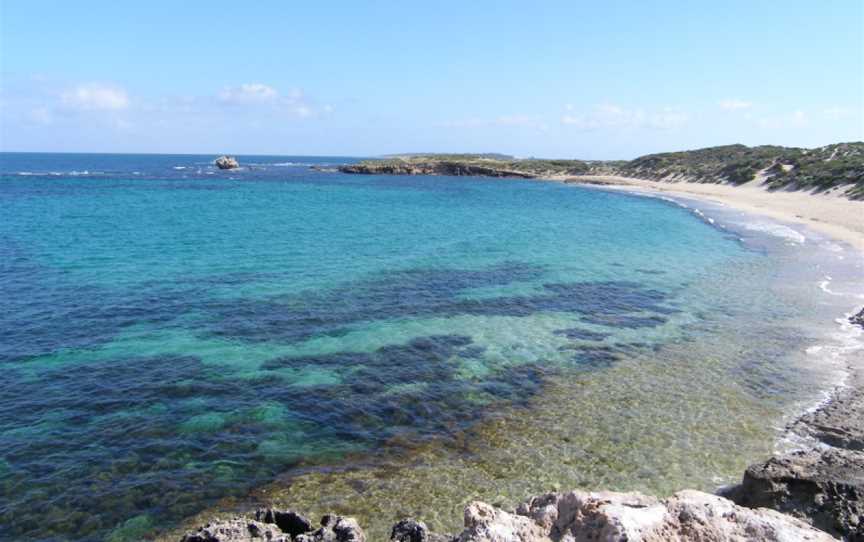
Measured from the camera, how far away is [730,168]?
300ft

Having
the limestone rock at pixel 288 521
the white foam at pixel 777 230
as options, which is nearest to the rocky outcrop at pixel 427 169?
the white foam at pixel 777 230

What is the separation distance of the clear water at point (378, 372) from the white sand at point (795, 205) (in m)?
9.27

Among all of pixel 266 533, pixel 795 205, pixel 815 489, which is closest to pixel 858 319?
pixel 815 489

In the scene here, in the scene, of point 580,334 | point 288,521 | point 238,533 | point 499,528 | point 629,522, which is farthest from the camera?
point 580,334

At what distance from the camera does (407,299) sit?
80.1 ft

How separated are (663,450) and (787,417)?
160 inches

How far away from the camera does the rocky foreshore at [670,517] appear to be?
18.7ft

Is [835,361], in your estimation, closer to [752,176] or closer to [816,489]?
[816,489]

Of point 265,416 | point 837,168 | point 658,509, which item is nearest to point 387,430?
point 265,416

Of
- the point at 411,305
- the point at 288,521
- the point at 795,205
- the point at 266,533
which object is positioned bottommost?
the point at 411,305

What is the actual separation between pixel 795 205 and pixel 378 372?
192 feet

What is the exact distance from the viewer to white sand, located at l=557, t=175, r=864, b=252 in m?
42.8

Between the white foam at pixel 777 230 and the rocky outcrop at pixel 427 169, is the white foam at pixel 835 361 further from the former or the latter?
the rocky outcrop at pixel 427 169

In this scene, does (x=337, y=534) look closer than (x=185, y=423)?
Yes
